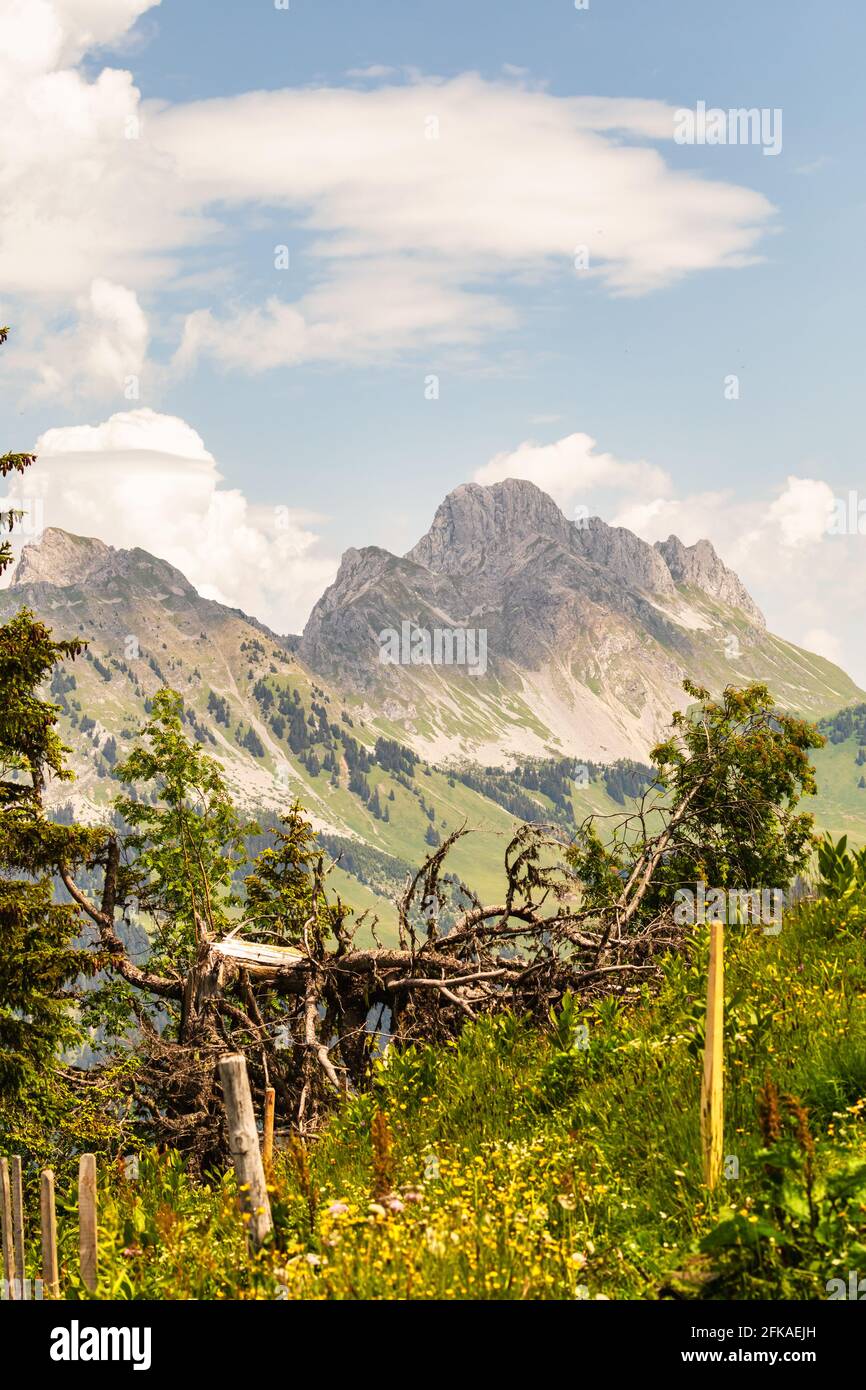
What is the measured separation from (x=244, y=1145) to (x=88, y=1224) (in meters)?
1.32

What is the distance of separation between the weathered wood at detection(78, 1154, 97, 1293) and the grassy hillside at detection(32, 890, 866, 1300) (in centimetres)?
23

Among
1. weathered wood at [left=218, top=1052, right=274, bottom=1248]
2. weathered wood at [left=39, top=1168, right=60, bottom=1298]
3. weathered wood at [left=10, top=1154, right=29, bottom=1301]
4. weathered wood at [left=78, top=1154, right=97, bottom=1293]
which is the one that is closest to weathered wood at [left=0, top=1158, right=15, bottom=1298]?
weathered wood at [left=10, top=1154, right=29, bottom=1301]

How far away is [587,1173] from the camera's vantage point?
7.65 meters

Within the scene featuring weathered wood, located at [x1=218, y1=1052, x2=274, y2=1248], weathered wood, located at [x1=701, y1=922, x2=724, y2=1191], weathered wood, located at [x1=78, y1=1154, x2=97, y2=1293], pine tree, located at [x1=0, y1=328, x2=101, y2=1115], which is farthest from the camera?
pine tree, located at [x1=0, y1=328, x2=101, y2=1115]

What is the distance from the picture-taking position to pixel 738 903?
14055mm

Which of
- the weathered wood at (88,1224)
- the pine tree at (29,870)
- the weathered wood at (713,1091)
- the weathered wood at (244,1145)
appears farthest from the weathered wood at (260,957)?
the weathered wood at (713,1091)

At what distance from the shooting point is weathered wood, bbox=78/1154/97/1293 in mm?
7398

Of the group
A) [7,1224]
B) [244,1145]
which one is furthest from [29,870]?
[244,1145]

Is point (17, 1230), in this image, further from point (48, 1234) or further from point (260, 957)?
point (260, 957)

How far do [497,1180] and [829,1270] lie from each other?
3222 millimetres

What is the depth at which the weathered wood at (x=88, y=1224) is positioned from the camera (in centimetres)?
740

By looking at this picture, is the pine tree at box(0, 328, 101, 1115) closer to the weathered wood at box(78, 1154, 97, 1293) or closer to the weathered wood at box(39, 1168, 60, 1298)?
the weathered wood at box(39, 1168, 60, 1298)
